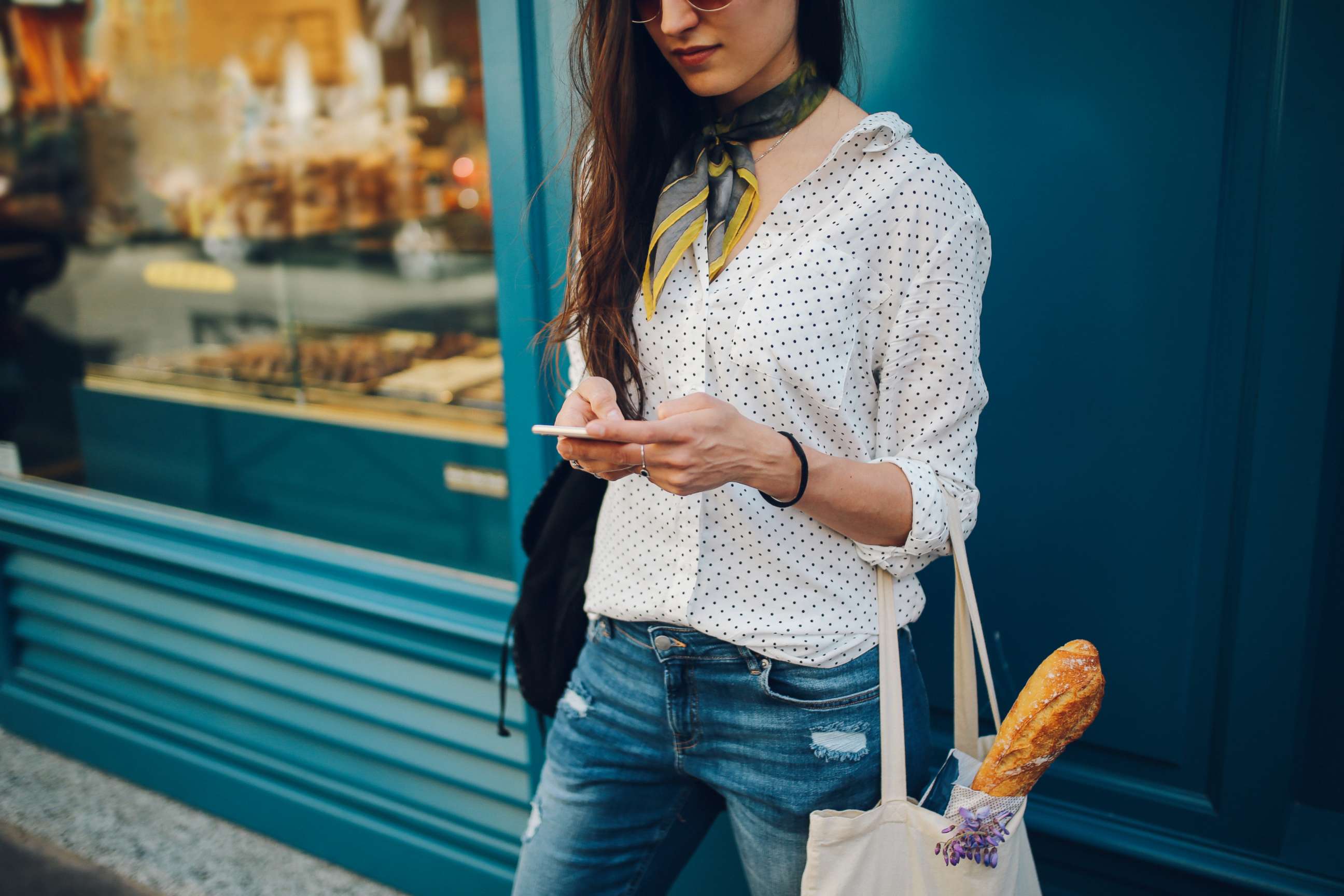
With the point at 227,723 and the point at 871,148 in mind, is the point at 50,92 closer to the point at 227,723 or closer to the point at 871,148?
the point at 227,723

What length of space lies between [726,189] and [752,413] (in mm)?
285

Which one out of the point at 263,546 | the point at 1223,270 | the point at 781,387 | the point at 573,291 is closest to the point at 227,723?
the point at 263,546

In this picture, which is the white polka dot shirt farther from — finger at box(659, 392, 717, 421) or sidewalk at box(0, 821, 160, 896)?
sidewalk at box(0, 821, 160, 896)

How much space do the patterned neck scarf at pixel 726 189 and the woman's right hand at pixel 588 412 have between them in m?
0.13

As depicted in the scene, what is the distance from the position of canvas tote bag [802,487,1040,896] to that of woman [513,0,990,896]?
4 centimetres

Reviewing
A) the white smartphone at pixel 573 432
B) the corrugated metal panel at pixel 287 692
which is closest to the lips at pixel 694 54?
the white smartphone at pixel 573 432

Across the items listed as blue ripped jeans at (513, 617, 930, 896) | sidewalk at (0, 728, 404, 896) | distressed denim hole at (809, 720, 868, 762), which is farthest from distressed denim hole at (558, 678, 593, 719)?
sidewalk at (0, 728, 404, 896)

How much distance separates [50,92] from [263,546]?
7.08 ft

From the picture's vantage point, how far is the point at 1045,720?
1.06 meters

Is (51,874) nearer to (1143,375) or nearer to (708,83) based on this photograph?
(708,83)

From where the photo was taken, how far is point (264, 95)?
3490 mm

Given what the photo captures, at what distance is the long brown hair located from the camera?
3.99 ft

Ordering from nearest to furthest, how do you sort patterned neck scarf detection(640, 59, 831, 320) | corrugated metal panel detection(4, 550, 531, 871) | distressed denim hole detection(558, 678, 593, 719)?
patterned neck scarf detection(640, 59, 831, 320), distressed denim hole detection(558, 678, 593, 719), corrugated metal panel detection(4, 550, 531, 871)

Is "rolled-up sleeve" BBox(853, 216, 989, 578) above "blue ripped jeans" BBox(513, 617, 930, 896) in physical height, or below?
above
